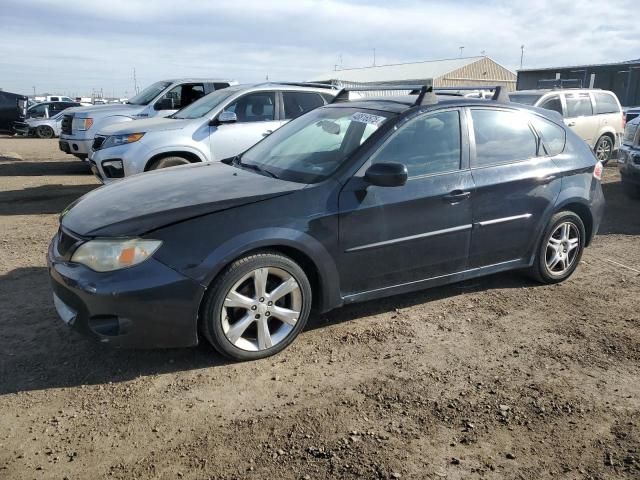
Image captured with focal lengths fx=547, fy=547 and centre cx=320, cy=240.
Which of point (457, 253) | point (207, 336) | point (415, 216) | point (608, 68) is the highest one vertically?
point (608, 68)

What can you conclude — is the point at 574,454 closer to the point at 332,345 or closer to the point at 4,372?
the point at 332,345

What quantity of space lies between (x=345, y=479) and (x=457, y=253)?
225 cm

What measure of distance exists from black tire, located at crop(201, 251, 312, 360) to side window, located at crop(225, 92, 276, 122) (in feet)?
16.4

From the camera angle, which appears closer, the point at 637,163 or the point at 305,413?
the point at 305,413

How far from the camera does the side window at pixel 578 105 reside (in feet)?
39.7

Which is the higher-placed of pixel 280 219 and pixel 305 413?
pixel 280 219

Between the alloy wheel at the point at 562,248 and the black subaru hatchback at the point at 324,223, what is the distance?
0.01 meters

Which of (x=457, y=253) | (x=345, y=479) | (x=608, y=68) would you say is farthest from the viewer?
(x=608, y=68)

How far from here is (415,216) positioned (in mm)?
4023

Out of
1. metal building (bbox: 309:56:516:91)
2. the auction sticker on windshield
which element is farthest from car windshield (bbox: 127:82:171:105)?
metal building (bbox: 309:56:516:91)

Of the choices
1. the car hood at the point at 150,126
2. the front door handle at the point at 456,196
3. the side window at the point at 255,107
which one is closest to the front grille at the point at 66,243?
the front door handle at the point at 456,196

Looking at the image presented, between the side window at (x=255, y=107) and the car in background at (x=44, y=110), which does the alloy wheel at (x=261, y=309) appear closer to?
the side window at (x=255, y=107)

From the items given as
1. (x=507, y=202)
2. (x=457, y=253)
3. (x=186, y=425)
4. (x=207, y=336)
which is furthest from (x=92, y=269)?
(x=507, y=202)

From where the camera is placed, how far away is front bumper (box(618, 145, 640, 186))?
845cm
